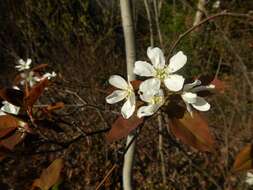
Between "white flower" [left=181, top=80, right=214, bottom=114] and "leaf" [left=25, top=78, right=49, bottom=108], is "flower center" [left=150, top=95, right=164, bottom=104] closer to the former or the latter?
"white flower" [left=181, top=80, right=214, bottom=114]

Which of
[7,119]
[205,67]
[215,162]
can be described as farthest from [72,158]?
[7,119]

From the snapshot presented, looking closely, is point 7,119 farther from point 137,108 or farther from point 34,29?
point 34,29

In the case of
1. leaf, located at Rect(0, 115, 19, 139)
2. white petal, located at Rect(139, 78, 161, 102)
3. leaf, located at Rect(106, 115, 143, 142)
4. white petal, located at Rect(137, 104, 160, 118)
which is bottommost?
leaf, located at Rect(106, 115, 143, 142)

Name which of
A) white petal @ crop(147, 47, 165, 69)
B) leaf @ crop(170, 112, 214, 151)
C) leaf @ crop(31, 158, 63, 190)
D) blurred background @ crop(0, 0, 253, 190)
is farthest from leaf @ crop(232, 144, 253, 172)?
blurred background @ crop(0, 0, 253, 190)

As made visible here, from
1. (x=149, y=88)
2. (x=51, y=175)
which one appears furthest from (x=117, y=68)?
(x=149, y=88)

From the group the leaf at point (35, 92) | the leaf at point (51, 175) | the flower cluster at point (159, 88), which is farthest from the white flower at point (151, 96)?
the leaf at point (51, 175)

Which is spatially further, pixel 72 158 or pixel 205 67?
pixel 205 67
